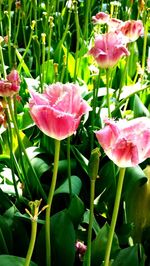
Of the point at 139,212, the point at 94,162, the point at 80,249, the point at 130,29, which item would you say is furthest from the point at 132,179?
the point at 94,162

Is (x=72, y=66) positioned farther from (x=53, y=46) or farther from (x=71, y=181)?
(x=71, y=181)

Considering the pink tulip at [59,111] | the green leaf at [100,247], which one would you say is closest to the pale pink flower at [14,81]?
the pink tulip at [59,111]

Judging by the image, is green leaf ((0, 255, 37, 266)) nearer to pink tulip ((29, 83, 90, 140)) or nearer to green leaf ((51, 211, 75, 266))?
green leaf ((51, 211, 75, 266))

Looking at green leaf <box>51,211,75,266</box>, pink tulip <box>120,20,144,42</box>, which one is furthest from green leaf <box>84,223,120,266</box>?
pink tulip <box>120,20,144,42</box>

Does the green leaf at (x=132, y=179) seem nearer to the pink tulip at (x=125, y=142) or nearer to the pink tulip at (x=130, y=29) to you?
the pink tulip at (x=130, y=29)

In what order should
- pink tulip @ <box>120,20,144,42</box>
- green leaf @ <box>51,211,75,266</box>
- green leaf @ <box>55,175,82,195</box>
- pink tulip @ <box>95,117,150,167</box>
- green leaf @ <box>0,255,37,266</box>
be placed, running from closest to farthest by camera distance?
Answer: pink tulip @ <box>95,117,150,167</box> < green leaf @ <box>0,255,37,266</box> < green leaf @ <box>51,211,75,266</box> < green leaf @ <box>55,175,82,195</box> < pink tulip @ <box>120,20,144,42</box>

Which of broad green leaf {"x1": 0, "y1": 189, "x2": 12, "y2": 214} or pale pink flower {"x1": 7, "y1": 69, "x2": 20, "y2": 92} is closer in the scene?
pale pink flower {"x1": 7, "y1": 69, "x2": 20, "y2": 92}

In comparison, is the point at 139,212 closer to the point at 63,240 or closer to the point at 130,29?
the point at 63,240
